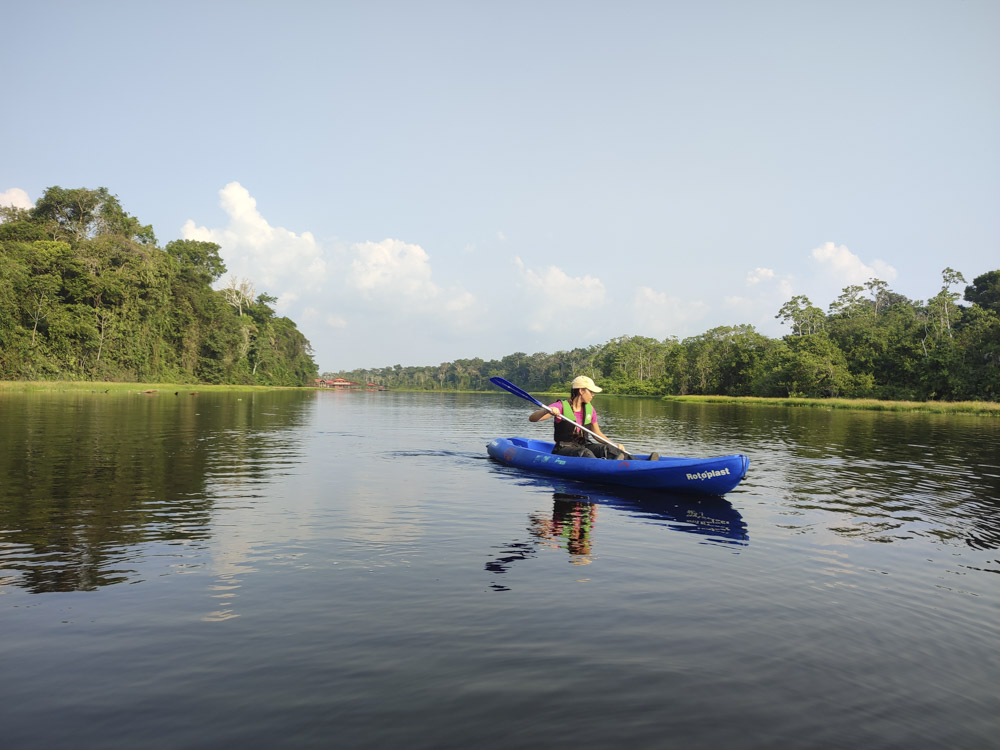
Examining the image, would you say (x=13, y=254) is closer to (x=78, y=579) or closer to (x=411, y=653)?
(x=78, y=579)

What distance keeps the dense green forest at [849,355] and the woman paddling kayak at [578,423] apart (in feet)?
96.2

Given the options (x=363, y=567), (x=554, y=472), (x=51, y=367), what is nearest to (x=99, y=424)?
(x=554, y=472)

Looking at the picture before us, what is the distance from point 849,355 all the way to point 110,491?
67.3 m

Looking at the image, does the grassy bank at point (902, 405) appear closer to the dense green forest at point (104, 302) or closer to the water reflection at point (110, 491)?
the water reflection at point (110, 491)

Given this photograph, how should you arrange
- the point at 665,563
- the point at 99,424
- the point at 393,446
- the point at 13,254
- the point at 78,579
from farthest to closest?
1. the point at 13,254
2. the point at 99,424
3. the point at 393,446
4. the point at 665,563
5. the point at 78,579

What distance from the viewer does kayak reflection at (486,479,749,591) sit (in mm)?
7477

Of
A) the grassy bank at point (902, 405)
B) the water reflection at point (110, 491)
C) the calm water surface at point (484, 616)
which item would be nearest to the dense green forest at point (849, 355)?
the grassy bank at point (902, 405)

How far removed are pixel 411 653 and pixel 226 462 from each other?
11.3 metres

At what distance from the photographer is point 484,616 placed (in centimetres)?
517

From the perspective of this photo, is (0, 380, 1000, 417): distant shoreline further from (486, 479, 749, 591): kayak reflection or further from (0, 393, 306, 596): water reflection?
(486, 479, 749, 591): kayak reflection

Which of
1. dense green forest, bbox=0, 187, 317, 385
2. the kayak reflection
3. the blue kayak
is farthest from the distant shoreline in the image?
the kayak reflection

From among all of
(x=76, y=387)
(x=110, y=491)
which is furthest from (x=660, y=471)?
(x=76, y=387)

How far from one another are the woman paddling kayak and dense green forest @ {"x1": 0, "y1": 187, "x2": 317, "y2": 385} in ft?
154

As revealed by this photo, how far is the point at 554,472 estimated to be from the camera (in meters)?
13.2
